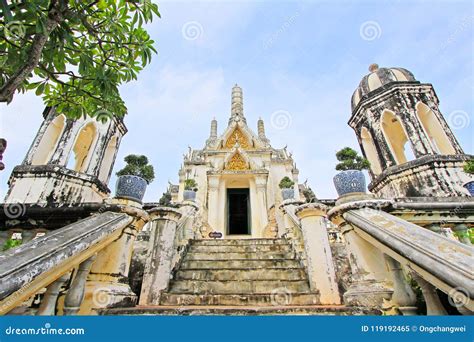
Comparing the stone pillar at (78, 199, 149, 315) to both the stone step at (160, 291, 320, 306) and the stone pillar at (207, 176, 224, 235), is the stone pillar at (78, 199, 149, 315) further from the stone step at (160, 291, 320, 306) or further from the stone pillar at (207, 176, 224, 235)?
the stone pillar at (207, 176, 224, 235)

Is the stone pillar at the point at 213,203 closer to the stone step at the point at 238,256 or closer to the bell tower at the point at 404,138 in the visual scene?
the stone step at the point at 238,256

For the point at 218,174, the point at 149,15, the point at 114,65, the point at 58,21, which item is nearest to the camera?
the point at 58,21

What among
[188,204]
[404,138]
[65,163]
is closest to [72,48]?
[188,204]

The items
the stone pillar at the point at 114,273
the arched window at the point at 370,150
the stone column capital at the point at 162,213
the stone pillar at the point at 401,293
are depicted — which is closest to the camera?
the stone pillar at the point at 401,293

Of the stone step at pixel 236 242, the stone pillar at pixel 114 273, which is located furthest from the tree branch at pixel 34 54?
the stone step at pixel 236 242

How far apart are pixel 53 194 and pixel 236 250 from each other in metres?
6.33

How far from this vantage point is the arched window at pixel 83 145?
29.6 ft

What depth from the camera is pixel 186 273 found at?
433 cm

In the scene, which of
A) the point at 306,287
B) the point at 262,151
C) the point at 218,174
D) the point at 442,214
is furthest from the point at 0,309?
the point at 262,151

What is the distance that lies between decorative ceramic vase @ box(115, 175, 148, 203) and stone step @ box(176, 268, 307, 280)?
6.45ft

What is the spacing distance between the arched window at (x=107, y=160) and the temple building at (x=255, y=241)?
4cm

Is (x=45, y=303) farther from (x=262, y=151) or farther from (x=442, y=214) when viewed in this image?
(x=262, y=151)

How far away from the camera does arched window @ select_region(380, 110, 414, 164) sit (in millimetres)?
9662

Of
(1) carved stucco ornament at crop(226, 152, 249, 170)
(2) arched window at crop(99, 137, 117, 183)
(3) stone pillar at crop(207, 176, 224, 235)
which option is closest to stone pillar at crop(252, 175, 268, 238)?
(1) carved stucco ornament at crop(226, 152, 249, 170)
